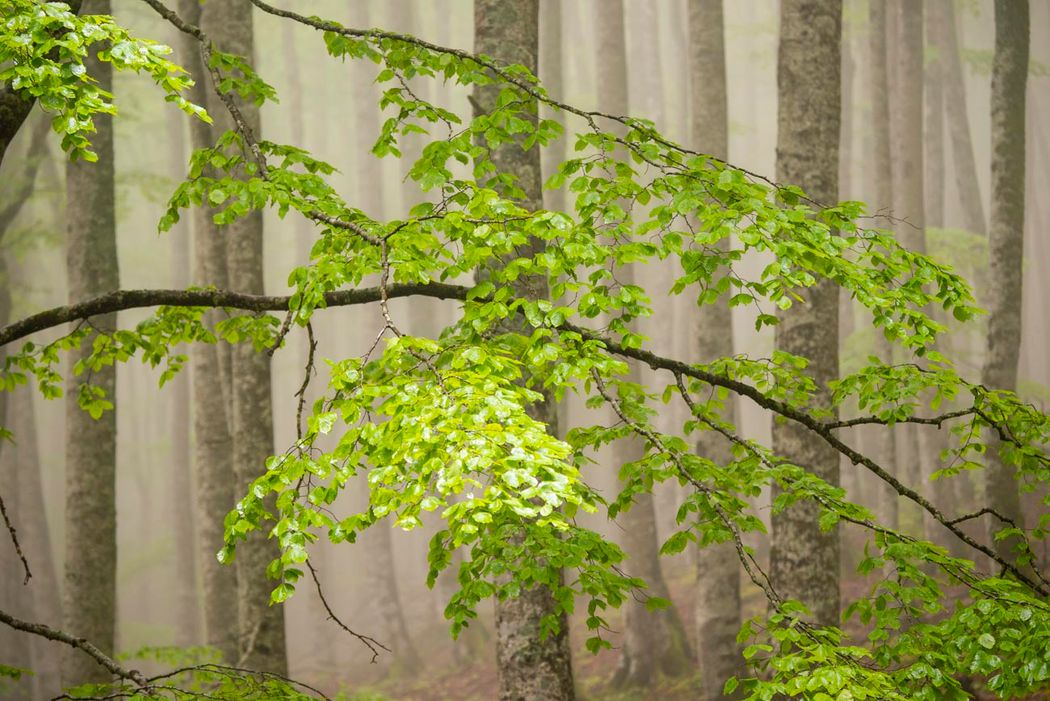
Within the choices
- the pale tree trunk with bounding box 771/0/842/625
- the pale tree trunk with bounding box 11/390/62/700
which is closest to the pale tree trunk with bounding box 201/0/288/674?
the pale tree trunk with bounding box 771/0/842/625

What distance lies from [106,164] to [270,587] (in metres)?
5.06

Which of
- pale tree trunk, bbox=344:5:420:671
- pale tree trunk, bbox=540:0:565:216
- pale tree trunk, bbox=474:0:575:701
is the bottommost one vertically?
pale tree trunk, bbox=344:5:420:671

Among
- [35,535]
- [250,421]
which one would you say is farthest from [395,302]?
[250,421]

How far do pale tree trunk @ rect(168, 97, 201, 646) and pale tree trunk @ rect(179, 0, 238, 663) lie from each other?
323 inches

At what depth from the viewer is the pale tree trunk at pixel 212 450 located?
9.76 m

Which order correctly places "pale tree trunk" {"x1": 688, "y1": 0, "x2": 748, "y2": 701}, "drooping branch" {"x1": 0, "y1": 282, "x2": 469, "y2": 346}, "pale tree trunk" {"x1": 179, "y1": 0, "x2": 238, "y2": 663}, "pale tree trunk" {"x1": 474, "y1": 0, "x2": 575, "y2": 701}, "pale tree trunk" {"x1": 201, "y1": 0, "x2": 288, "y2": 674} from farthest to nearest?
"pale tree trunk" {"x1": 688, "y1": 0, "x2": 748, "y2": 701} < "pale tree trunk" {"x1": 179, "y1": 0, "x2": 238, "y2": 663} < "pale tree trunk" {"x1": 201, "y1": 0, "x2": 288, "y2": 674} < "pale tree trunk" {"x1": 474, "y1": 0, "x2": 575, "y2": 701} < "drooping branch" {"x1": 0, "y1": 282, "x2": 469, "y2": 346}

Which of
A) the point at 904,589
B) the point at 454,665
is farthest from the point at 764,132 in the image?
the point at 904,589

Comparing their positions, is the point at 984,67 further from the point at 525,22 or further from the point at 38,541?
the point at 38,541

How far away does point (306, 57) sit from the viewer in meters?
33.2

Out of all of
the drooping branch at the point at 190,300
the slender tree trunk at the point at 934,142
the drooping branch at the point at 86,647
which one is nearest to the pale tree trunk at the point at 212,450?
the drooping branch at the point at 190,300

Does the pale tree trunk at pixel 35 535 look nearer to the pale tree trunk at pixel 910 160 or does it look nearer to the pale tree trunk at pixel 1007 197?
the pale tree trunk at pixel 910 160

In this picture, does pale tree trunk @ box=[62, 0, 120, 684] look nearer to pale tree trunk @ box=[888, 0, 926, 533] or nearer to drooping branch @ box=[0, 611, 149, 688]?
drooping branch @ box=[0, 611, 149, 688]

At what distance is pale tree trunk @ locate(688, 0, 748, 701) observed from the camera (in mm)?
10406

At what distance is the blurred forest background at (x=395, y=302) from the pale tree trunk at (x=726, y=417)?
2.65ft
